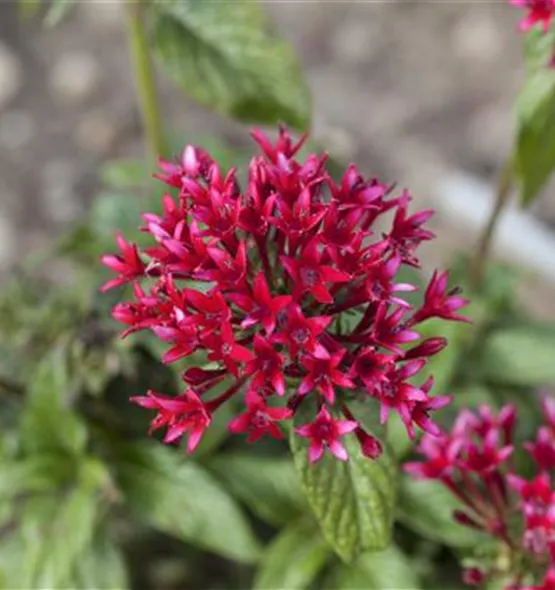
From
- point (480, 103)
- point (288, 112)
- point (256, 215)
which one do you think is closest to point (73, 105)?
point (480, 103)

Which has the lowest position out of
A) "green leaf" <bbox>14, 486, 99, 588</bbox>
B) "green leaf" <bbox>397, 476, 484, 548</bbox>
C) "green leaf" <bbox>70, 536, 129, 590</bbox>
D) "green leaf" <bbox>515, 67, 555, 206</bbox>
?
"green leaf" <bbox>70, 536, 129, 590</bbox>

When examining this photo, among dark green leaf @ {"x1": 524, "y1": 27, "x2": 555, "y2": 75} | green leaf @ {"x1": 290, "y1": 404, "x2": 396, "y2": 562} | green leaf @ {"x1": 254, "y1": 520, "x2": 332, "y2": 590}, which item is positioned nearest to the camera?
green leaf @ {"x1": 290, "y1": 404, "x2": 396, "y2": 562}

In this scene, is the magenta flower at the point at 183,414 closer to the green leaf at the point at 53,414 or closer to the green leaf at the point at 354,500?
the green leaf at the point at 354,500

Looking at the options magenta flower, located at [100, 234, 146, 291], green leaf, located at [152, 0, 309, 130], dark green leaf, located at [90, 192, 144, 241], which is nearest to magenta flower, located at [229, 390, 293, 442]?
magenta flower, located at [100, 234, 146, 291]

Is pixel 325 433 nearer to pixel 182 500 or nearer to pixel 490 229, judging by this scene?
pixel 182 500

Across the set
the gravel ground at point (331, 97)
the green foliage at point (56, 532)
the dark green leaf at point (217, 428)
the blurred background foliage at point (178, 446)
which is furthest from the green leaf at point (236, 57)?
the gravel ground at point (331, 97)

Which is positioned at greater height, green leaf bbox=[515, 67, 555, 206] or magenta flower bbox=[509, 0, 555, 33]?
magenta flower bbox=[509, 0, 555, 33]

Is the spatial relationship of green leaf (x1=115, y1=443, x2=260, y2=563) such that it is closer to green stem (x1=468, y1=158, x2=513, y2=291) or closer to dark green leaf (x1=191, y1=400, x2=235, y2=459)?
dark green leaf (x1=191, y1=400, x2=235, y2=459)

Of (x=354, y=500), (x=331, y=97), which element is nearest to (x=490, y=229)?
(x=354, y=500)
